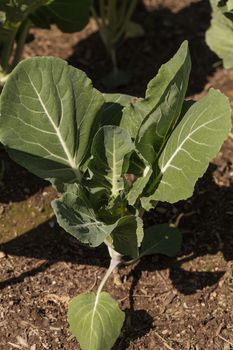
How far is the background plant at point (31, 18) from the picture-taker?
287cm

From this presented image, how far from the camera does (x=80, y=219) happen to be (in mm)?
2283

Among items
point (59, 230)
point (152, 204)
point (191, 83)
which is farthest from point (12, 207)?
point (191, 83)

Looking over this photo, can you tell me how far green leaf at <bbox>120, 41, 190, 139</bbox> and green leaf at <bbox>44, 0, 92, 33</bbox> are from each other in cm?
88

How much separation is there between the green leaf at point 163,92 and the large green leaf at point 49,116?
144 millimetres

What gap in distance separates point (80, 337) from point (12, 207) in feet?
2.60

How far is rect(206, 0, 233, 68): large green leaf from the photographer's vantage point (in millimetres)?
3189

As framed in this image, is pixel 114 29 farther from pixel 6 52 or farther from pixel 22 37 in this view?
pixel 6 52

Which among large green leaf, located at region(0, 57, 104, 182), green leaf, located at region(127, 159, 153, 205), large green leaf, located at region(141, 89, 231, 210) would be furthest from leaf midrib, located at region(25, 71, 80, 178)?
large green leaf, located at region(141, 89, 231, 210)

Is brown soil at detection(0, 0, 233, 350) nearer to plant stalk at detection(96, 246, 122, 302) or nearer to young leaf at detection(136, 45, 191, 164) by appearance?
plant stalk at detection(96, 246, 122, 302)

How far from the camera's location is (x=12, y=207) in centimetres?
292

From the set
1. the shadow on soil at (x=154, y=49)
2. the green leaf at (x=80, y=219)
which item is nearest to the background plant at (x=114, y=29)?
the shadow on soil at (x=154, y=49)

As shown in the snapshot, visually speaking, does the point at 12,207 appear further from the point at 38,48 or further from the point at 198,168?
the point at 38,48

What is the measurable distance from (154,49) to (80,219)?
1800 millimetres

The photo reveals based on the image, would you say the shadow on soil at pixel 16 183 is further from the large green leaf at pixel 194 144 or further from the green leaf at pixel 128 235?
the large green leaf at pixel 194 144
